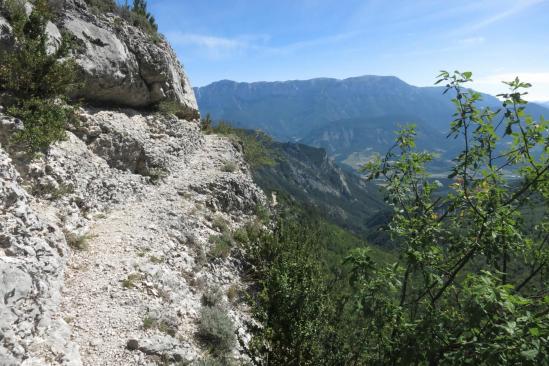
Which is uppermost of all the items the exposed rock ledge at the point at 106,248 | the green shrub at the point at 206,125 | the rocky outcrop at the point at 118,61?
the rocky outcrop at the point at 118,61

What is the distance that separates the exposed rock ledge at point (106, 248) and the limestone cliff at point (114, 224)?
0.11 ft

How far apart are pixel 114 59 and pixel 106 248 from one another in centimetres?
1164

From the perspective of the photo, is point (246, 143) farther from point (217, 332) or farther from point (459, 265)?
point (459, 265)

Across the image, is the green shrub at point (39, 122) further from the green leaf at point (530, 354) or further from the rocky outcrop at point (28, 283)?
the green leaf at point (530, 354)

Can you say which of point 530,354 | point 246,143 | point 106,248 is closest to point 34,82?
point 106,248

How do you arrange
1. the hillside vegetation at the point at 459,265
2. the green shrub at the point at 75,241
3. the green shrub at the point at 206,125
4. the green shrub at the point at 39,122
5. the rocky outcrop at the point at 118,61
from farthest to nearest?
the green shrub at the point at 206,125 < the rocky outcrop at the point at 118,61 < the green shrub at the point at 39,122 < the green shrub at the point at 75,241 < the hillside vegetation at the point at 459,265

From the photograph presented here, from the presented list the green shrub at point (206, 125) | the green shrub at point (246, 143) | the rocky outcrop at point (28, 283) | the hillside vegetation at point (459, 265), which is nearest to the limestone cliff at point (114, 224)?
the rocky outcrop at point (28, 283)

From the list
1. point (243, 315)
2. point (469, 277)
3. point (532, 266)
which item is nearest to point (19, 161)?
point (243, 315)

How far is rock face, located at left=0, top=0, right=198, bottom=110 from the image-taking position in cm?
1659

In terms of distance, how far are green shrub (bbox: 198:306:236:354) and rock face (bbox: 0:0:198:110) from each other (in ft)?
34.3

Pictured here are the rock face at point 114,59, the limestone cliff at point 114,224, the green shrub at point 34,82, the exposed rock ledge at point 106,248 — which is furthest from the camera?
the rock face at point 114,59

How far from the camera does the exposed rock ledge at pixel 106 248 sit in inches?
284

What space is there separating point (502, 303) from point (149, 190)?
14909mm

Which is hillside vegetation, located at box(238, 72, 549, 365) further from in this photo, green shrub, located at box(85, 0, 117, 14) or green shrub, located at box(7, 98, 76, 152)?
green shrub, located at box(85, 0, 117, 14)
